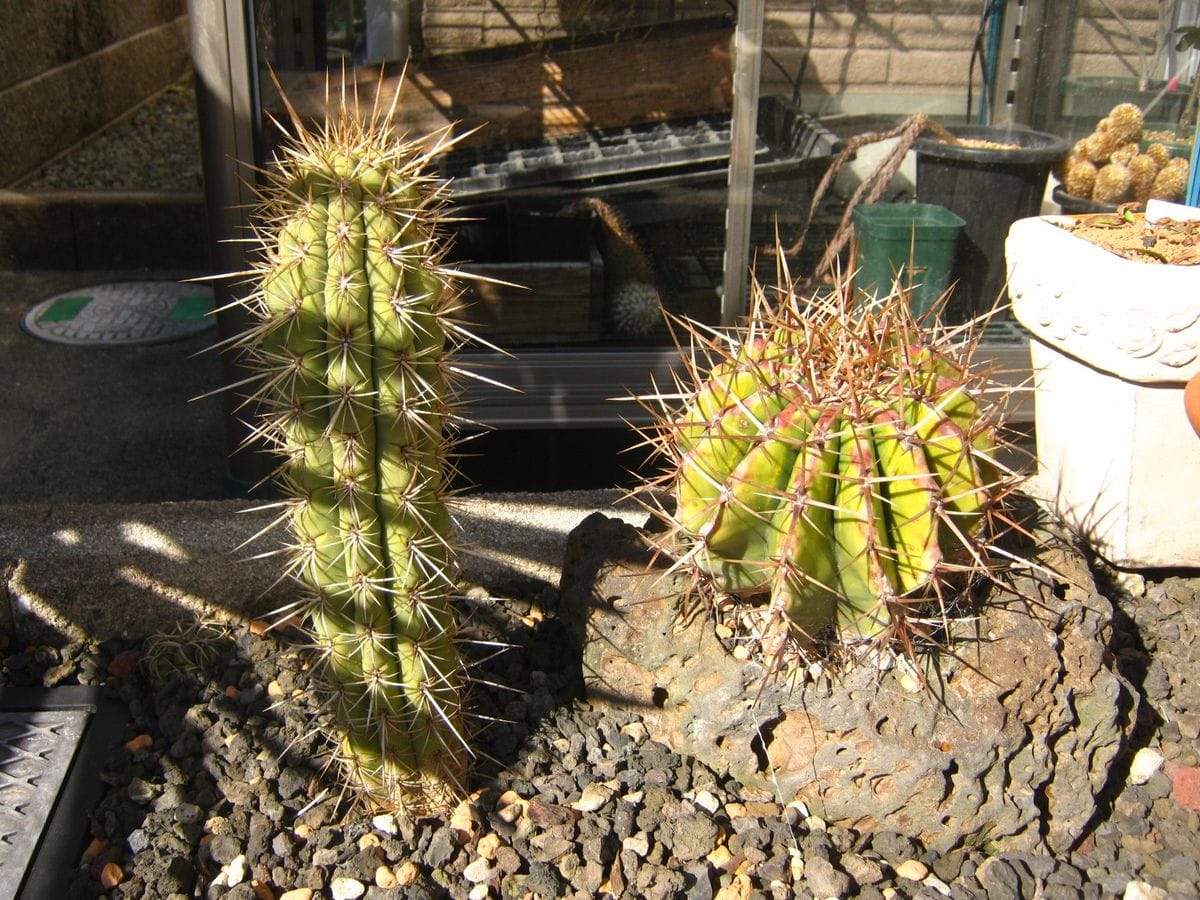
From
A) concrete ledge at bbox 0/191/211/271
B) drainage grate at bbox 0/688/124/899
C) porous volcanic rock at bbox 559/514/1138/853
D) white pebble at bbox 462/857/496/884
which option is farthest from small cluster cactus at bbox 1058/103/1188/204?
concrete ledge at bbox 0/191/211/271

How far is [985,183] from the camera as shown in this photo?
3572 millimetres

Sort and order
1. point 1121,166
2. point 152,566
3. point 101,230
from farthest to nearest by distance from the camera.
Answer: point 101,230 → point 1121,166 → point 152,566

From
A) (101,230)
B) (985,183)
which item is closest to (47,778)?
(985,183)

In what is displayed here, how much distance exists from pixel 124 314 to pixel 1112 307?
430cm

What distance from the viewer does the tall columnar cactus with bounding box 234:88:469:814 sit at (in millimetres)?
1814

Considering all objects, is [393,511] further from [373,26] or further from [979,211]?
[979,211]

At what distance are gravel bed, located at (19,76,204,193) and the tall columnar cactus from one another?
4.19 m

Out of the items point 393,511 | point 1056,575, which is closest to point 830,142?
point 1056,575

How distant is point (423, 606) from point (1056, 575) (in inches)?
47.9

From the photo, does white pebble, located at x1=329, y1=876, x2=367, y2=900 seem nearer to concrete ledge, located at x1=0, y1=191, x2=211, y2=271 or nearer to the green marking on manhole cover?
the green marking on manhole cover

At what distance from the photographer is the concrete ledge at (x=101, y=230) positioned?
552 cm

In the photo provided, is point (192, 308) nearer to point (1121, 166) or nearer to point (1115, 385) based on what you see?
point (1121, 166)

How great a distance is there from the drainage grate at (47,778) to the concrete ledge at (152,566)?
0.24 meters

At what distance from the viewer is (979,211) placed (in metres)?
3.60
